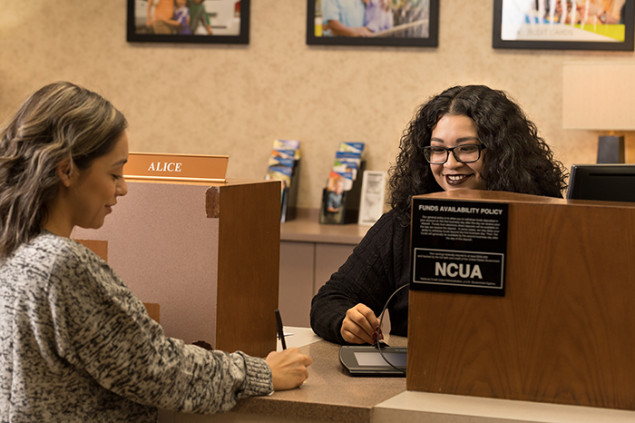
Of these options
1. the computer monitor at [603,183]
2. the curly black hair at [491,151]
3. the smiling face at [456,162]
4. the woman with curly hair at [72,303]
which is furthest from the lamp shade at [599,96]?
the woman with curly hair at [72,303]

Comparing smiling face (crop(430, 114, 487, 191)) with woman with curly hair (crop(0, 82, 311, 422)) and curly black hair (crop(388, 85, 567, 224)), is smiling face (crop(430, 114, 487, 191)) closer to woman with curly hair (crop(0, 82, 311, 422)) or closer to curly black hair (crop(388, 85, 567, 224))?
curly black hair (crop(388, 85, 567, 224))

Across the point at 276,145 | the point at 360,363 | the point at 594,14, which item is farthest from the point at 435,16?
the point at 360,363

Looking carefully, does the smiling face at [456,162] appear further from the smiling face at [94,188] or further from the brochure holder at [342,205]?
the brochure holder at [342,205]

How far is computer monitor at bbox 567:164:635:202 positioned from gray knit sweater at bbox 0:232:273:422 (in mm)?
923

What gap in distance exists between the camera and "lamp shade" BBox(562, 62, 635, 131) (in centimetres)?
330

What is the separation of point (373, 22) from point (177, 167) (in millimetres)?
2501

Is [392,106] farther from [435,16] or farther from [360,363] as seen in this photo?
[360,363]

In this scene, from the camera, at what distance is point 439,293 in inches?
54.2

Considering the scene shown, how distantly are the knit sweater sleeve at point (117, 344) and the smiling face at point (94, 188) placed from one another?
0.34 ft

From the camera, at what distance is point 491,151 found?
6.97ft

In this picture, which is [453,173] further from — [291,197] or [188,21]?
[188,21]

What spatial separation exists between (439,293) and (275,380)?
0.33 meters

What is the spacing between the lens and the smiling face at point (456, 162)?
7.06ft

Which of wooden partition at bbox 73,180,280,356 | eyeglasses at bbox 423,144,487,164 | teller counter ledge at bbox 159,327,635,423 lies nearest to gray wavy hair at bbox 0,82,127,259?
wooden partition at bbox 73,180,280,356
